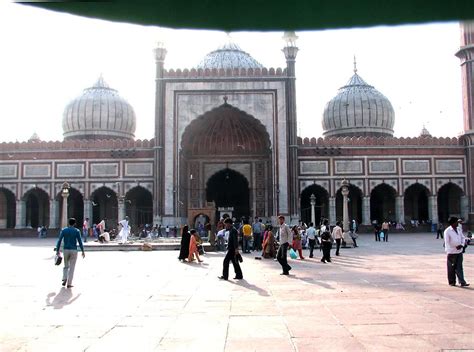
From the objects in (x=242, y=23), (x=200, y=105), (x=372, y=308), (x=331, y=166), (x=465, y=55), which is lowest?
(x=372, y=308)

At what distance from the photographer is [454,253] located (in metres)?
7.40

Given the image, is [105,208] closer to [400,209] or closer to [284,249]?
[400,209]

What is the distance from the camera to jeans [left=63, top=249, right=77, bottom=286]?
7.39 m

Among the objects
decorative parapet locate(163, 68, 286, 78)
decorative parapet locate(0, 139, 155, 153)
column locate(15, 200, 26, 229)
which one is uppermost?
decorative parapet locate(163, 68, 286, 78)

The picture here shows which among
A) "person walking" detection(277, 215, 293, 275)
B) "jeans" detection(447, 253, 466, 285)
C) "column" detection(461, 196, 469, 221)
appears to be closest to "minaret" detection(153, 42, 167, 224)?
"column" detection(461, 196, 469, 221)

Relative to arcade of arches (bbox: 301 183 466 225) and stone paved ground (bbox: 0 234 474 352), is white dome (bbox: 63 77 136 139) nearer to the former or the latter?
arcade of arches (bbox: 301 183 466 225)

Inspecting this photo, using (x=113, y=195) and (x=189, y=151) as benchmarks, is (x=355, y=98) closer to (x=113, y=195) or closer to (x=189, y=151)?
(x=189, y=151)

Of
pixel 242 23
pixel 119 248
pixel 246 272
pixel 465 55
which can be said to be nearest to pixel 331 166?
pixel 465 55

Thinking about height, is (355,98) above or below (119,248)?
above

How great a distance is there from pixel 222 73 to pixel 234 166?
4710 millimetres

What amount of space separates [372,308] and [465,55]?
25.0 meters

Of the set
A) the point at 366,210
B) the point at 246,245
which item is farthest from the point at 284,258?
the point at 366,210

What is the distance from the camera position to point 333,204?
26.4 metres

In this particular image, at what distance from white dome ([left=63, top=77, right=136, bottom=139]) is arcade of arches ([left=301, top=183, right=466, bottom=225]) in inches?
464
